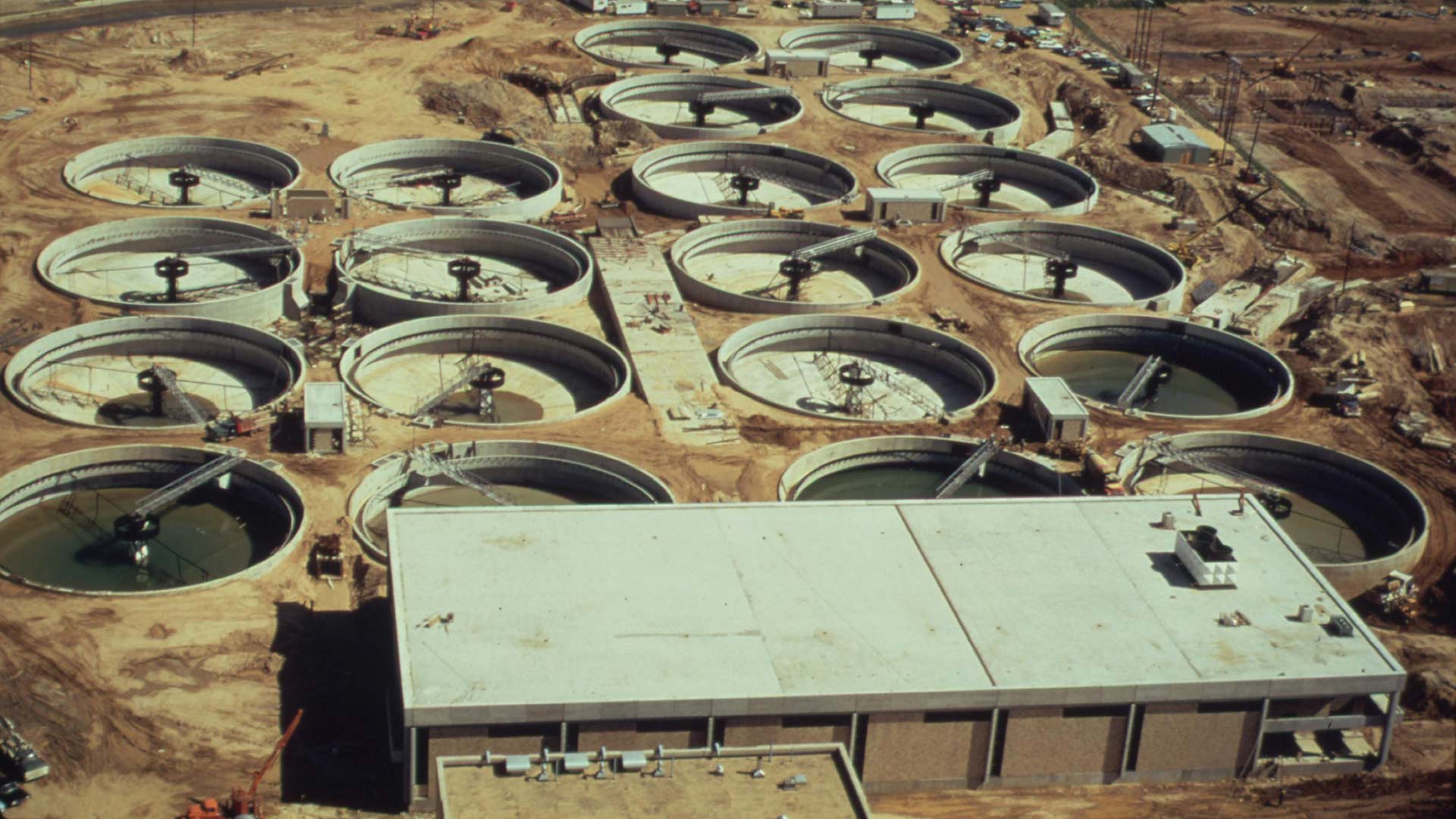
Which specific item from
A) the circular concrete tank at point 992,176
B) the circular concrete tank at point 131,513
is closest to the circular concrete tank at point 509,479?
the circular concrete tank at point 131,513

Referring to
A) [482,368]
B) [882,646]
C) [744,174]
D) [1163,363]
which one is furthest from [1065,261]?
[882,646]

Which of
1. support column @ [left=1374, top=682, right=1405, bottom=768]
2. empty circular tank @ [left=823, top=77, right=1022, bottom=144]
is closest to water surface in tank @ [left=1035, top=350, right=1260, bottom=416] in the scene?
support column @ [left=1374, top=682, right=1405, bottom=768]

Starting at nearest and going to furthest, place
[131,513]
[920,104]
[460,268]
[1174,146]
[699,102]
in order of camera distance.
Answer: [131,513] → [460,268] → [1174,146] → [699,102] → [920,104]

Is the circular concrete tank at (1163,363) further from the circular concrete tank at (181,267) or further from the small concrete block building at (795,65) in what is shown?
the small concrete block building at (795,65)

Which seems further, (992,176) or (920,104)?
(920,104)

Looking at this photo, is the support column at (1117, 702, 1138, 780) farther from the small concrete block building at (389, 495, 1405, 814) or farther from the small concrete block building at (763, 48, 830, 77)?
the small concrete block building at (763, 48, 830, 77)

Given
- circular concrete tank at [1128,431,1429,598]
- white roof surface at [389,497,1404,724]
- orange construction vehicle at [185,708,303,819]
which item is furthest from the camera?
circular concrete tank at [1128,431,1429,598]

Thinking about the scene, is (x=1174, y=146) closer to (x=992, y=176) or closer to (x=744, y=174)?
(x=992, y=176)
